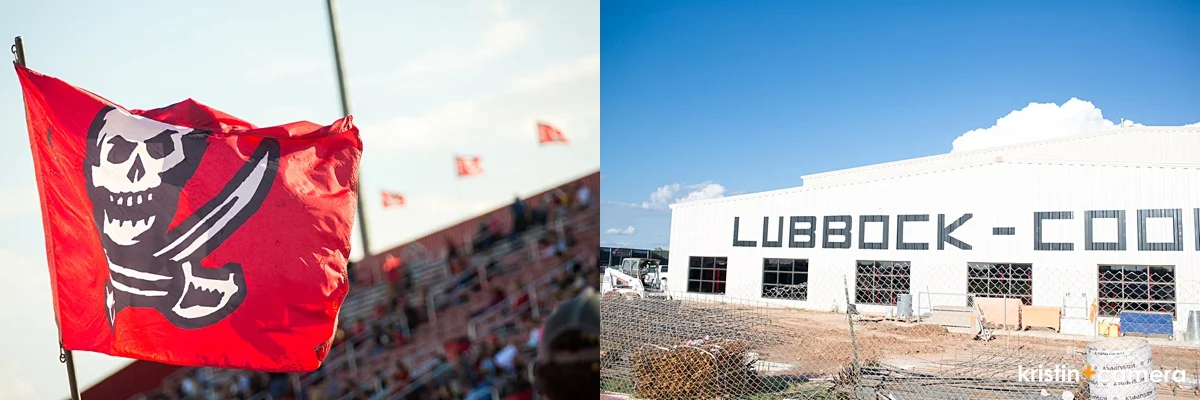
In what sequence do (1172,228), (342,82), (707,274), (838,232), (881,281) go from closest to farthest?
1. (342,82)
2. (1172,228)
3. (881,281)
4. (838,232)
5. (707,274)

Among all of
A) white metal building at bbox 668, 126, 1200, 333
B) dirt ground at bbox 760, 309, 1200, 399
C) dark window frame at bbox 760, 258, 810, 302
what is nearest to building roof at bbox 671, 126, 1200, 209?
white metal building at bbox 668, 126, 1200, 333

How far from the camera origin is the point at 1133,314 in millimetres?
13883

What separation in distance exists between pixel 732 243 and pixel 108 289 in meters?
18.1

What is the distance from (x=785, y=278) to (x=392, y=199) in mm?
13371

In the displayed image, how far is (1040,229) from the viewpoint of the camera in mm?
15953

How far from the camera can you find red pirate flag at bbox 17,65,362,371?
3.54 m

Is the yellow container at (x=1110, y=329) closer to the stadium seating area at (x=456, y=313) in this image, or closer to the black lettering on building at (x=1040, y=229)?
the black lettering on building at (x=1040, y=229)

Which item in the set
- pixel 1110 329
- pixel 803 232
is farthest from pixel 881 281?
pixel 1110 329

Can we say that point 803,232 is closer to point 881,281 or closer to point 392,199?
point 881,281

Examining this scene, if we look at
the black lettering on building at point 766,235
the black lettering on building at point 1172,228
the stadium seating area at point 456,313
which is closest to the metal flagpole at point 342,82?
the stadium seating area at point 456,313

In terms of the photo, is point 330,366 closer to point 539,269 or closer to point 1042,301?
point 539,269

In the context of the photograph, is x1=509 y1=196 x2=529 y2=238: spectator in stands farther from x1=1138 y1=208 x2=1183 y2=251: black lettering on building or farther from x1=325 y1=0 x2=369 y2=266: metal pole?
x1=1138 y1=208 x2=1183 y2=251: black lettering on building

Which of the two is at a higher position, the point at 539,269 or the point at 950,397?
the point at 539,269

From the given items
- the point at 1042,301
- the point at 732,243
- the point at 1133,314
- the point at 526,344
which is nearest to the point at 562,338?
the point at 526,344
